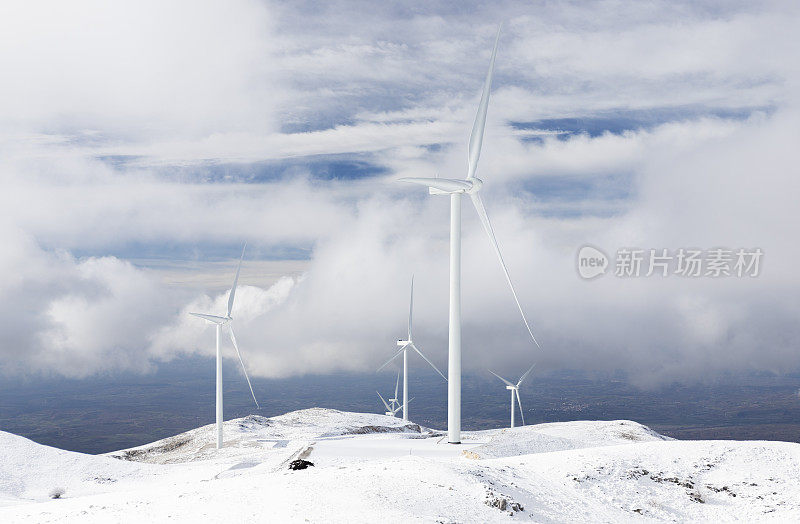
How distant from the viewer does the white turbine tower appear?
5334cm

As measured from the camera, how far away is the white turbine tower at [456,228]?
175 feet

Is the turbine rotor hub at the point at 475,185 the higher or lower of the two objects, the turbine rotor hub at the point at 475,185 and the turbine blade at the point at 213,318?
the higher

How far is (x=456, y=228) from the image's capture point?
54.5 m

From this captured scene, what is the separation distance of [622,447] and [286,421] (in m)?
94.2

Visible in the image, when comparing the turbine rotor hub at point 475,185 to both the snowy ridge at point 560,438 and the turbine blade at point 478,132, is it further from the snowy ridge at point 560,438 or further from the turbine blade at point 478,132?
the snowy ridge at point 560,438

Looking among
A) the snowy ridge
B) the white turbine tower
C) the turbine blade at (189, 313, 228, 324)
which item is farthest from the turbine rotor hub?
the turbine blade at (189, 313, 228, 324)

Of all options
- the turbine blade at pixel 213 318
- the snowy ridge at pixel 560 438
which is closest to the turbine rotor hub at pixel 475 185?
the snowy ridge at pixel 560 438

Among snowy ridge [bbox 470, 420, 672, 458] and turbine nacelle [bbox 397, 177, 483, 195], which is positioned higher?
turbine nacelle [bbox 397, 177, 483, 195]

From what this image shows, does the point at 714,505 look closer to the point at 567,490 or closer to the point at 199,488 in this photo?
the point at 567,490

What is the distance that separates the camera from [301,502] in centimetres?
2695

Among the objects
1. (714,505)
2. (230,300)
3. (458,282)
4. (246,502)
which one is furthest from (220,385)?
(714,505)

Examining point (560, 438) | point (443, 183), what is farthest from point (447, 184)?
point (560, 438)

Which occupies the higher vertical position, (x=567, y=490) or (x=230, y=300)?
(x=230, y=300)

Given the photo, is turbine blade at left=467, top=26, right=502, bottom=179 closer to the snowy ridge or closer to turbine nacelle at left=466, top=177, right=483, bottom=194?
turbine nacelle at left=466, top=177, right=483, bottom=194
